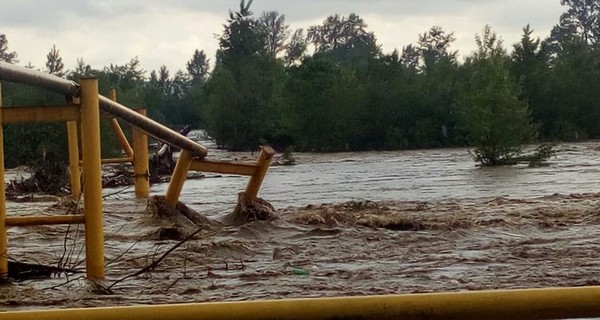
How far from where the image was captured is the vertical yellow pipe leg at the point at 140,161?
42.7 feet

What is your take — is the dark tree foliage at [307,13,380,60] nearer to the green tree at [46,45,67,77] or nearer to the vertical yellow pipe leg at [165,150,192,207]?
the green tree at [46,45,67,77]

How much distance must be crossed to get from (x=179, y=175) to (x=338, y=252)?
193cm

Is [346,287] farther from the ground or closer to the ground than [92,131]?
closer to the ground

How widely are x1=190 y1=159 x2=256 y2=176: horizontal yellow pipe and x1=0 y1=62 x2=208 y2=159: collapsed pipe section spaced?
140mm

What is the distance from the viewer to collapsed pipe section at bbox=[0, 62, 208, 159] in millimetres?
5840

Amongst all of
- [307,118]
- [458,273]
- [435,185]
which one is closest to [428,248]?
[458,273]

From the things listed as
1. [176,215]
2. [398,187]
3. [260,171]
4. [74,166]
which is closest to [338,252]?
[260,171]

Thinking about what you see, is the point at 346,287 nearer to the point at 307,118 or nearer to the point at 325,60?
the point at 307,118

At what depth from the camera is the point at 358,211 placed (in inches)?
453

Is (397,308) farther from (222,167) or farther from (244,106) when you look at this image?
(244,106)

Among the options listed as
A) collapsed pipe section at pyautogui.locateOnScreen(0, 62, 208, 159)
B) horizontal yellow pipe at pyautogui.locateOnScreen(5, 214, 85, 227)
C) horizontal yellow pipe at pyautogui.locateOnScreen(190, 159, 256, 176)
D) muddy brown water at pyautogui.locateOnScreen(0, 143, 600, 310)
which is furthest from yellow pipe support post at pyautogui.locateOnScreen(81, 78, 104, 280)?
horizontal yellow pipe at pyautogui.locateOnScreen(190, 159, 256, 176)

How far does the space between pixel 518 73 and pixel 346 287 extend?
176ft

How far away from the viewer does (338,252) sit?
8188 mm

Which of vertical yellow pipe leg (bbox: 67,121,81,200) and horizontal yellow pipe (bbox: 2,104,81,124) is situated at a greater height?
horizontal yellow pipe (bbox: 2,104,81,124)
